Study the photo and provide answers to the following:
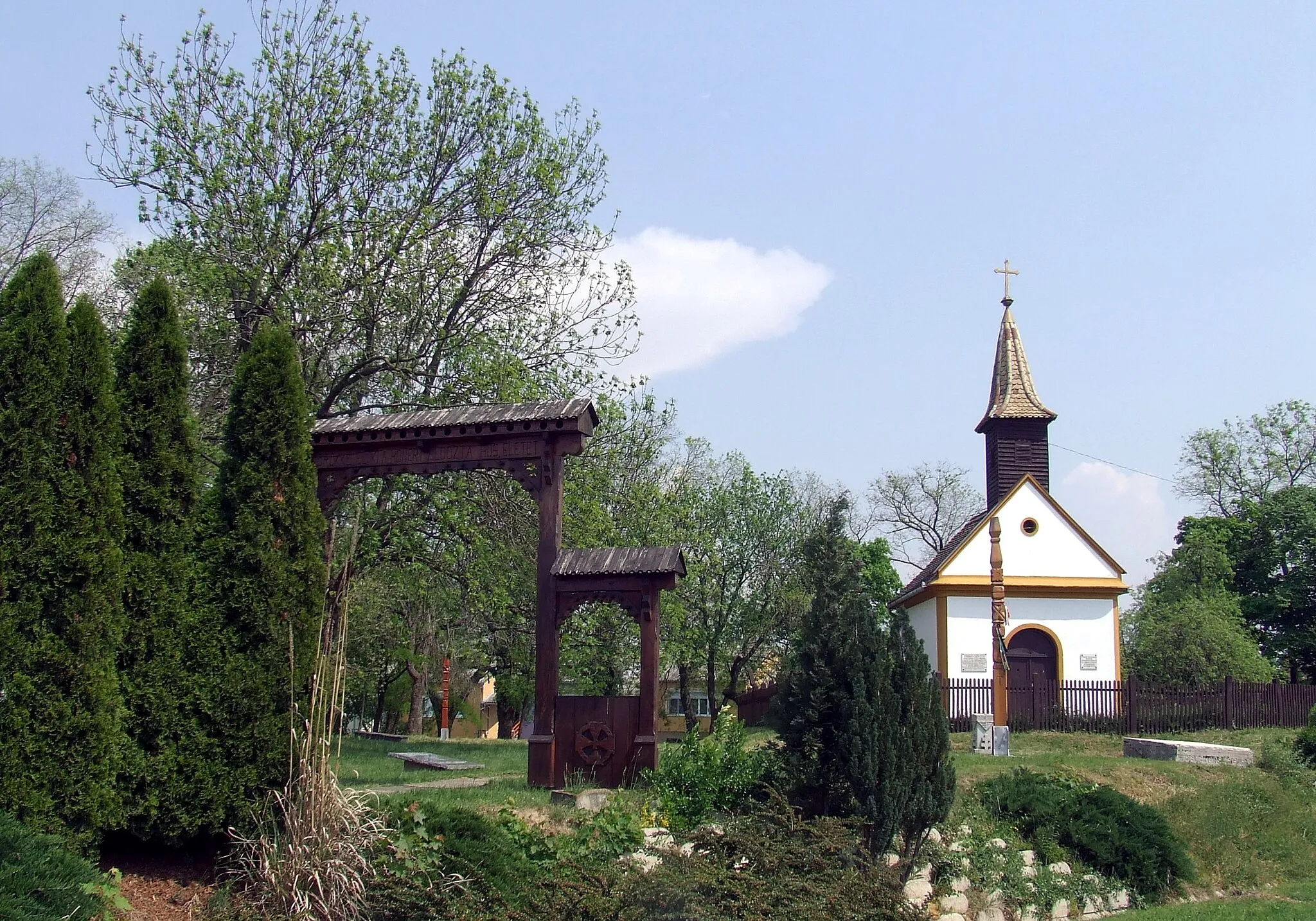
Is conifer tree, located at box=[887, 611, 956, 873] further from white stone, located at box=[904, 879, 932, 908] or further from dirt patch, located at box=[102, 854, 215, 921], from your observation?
dirt patch, located at box=[102, 854, 215, 921]

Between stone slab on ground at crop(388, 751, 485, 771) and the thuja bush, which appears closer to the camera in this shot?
the thuja bush

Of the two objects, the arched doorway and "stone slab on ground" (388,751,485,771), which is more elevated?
the arched doorway

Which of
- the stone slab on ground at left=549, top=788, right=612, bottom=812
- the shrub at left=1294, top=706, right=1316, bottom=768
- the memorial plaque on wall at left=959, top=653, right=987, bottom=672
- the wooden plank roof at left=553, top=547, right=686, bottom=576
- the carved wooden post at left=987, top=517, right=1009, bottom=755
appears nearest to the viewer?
the stone slab on ground at left=549, top=788, right=612, bottom=812

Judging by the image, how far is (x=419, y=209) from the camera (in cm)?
1847

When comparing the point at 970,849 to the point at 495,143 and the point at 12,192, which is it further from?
the point at 12,192

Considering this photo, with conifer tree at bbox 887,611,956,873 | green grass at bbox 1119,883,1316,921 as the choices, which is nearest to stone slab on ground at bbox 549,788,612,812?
conifer tree at bbox 887,611,956,873

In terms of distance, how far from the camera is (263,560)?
9.38m

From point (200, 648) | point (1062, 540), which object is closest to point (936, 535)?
point (1062, 540)

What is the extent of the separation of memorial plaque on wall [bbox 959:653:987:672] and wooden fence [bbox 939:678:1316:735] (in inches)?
227

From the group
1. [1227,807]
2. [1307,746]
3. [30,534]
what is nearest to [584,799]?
[30,534]

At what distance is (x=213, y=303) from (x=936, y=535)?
40.8 metres

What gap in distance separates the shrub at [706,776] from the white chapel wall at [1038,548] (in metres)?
19.7

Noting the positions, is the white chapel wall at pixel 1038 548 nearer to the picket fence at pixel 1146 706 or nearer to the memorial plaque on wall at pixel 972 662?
the memorial plaque on wall at pixel 972 662

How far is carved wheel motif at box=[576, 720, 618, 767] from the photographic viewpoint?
11.8 m
